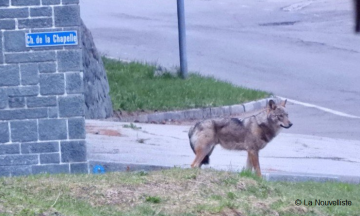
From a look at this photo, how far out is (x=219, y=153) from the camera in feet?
34.1

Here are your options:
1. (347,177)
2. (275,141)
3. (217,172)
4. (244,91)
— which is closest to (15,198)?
(217,172)

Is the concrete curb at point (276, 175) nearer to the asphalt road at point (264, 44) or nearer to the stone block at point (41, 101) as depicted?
the stone block at point (41, 101)

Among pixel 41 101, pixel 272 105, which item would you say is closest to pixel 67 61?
pixel 41 101

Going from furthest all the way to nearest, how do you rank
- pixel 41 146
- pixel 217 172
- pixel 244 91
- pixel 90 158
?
1. pixel 244 91
2. pixel 90 158
3. pixel 41 146
4. pixel 217 172

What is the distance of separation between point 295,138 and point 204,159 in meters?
3.80

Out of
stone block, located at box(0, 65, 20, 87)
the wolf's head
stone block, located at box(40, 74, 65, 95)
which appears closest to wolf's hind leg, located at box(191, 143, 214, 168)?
the wolf's head

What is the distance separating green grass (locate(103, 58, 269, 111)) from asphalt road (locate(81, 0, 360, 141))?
131cm

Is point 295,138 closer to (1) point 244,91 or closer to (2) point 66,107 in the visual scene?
(1) point 244,91

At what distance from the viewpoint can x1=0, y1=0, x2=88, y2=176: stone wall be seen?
815 centimetres

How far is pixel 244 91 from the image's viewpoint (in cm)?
1543

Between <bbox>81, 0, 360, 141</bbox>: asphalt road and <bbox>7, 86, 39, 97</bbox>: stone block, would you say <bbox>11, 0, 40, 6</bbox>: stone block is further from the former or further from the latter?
<bbox>81, 0, 360, 141</bbox>: asphalt road

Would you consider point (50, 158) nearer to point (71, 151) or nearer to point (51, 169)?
point (51, 169)

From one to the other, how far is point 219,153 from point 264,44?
42.0 feet

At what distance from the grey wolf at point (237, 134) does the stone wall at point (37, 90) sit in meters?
1.35
